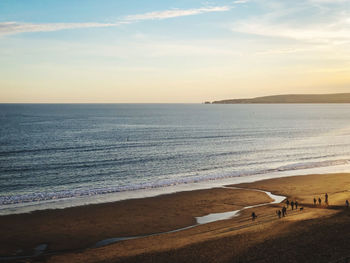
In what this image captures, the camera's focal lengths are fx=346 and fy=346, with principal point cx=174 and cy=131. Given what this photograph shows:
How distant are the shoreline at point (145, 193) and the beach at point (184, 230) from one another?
1428mm

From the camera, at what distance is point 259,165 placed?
55781mm

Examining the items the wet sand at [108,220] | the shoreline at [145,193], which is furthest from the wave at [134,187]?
the wet sand at [108,220]

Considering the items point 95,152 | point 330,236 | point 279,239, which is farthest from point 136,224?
point 95,152

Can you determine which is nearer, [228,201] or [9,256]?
[9,256]

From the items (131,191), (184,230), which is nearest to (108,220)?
(184,230)

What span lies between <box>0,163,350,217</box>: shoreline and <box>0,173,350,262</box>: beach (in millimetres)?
1428

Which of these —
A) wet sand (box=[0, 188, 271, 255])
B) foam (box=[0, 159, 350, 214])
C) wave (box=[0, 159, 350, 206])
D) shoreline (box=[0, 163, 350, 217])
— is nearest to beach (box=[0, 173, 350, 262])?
wet sand (box=[0, 188, 271, 255])

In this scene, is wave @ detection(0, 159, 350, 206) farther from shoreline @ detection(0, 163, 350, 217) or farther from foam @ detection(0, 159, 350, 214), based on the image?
shoreline @ detection(0, 163, 350, 217)

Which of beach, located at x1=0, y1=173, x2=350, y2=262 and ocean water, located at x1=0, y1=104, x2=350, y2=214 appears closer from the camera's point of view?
beach, located at x1=0, y1=173, x2=350, y2=262

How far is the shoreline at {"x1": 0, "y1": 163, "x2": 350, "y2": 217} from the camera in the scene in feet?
106

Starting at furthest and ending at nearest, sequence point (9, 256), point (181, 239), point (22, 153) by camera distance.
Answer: point (22, 153), point (181, 239), point (9, 256)

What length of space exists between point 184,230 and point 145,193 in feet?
39.7

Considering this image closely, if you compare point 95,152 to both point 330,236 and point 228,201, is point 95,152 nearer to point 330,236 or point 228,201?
point 228,201

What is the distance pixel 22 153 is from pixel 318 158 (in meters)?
52.7
